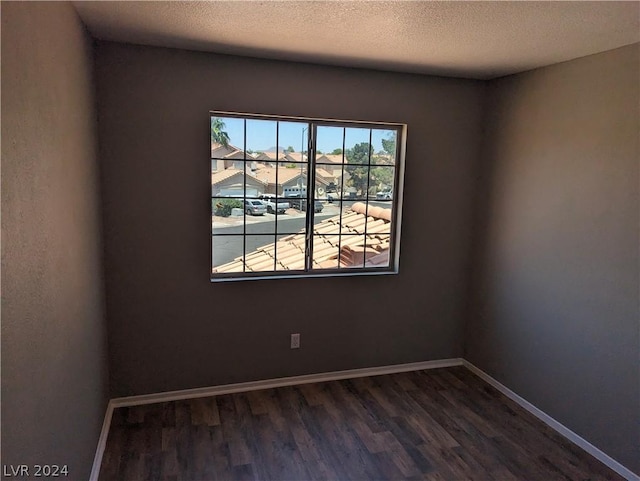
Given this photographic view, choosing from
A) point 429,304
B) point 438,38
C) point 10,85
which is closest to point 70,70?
point 10,85

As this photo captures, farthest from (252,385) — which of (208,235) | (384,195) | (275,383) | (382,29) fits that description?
(382,29)

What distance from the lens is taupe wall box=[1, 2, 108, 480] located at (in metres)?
1.15

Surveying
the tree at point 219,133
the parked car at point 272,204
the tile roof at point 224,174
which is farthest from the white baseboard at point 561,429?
the tree at point 219,133

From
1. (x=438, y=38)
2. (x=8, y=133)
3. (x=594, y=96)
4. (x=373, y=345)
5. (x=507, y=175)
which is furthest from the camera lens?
(x=373, y=345)

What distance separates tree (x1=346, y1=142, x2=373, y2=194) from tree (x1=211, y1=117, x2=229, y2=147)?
0.93m

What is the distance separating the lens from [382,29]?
2301 mm

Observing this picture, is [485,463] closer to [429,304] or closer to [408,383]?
[408,383]

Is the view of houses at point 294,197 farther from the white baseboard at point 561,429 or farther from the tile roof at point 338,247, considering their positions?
the white baseboard at point 561,429

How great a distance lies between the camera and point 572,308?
279 cm

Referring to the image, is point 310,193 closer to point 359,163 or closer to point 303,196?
point 303,196

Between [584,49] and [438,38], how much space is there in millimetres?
879

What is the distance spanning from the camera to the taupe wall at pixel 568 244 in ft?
8.07

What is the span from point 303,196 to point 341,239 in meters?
0.47

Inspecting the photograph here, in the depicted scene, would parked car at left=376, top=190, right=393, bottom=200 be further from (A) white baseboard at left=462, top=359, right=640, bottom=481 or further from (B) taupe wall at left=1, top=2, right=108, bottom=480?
(B) taupe wall at left=1, top=2, right=108, bottom=480
